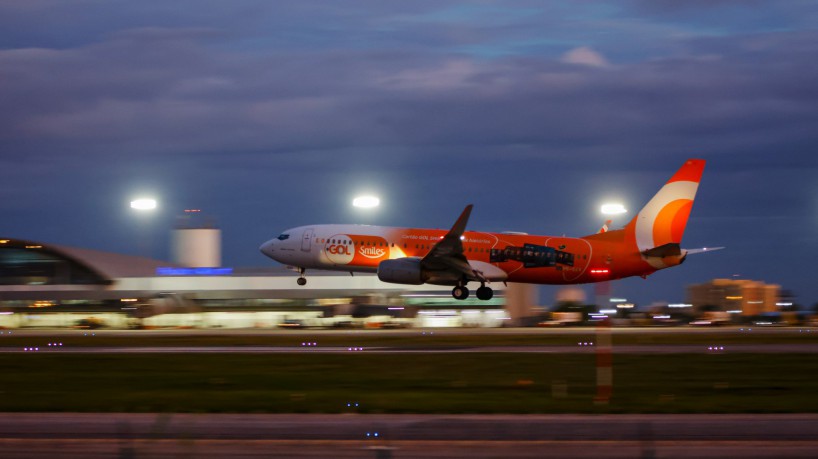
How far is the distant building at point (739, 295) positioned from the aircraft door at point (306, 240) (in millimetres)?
84879

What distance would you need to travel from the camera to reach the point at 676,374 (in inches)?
1117

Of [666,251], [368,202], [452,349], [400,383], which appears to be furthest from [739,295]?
[400,383]

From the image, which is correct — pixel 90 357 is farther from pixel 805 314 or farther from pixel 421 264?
pixel 805 314

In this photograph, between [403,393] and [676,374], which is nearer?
[403,393]

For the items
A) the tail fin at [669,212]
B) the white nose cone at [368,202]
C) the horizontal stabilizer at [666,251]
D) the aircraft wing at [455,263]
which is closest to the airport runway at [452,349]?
the horizontal stabilizer at [666,251]

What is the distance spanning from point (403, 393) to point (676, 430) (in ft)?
27.5

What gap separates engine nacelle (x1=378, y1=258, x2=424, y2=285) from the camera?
169ft

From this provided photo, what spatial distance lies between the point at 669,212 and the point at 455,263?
1221cm

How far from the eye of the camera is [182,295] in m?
82.4

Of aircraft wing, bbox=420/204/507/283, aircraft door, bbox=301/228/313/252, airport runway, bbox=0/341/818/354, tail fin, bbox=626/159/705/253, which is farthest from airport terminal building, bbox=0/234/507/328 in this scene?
airport runway, bbox=0/341/818/354

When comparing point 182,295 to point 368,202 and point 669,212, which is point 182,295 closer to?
point 368,202

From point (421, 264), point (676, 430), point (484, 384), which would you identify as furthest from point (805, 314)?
point (676, 430)

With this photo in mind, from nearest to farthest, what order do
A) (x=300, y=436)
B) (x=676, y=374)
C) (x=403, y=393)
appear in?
(x=300, y=436), (x=403, y=393), (x=676, y=374)

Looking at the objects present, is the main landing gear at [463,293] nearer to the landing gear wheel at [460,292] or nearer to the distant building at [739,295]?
the landing gear wheel at [460,292]
